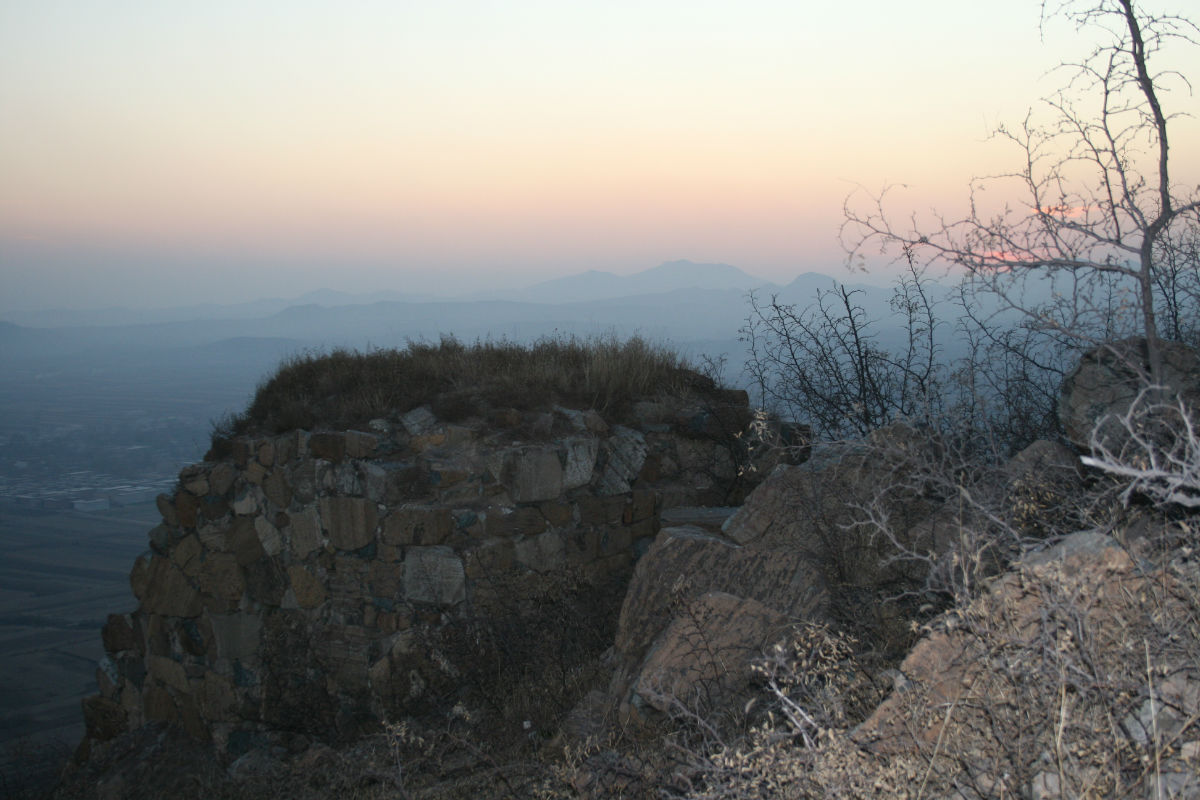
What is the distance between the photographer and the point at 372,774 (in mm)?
3381

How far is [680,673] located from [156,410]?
6570cm

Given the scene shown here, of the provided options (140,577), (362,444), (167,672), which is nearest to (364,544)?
(362,444)

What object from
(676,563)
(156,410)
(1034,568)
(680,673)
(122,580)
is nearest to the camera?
(1034,568)

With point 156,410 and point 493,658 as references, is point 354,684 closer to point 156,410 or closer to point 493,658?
point 493,658

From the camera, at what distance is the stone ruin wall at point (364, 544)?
5.12 m

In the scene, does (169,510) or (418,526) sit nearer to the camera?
(418,526)

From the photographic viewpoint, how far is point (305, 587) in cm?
542

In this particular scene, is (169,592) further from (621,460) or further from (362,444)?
(621,460)

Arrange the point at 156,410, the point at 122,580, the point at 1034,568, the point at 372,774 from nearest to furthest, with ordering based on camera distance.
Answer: the point at 1034,568 → the point at 372,774 → the point at 122,580 → the point at 156,410

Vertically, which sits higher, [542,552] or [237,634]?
[542,552]

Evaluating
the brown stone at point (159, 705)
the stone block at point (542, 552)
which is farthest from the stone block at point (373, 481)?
the brown stone at point (159, 705)

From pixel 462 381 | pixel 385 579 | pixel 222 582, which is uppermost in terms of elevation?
pixel 462 381

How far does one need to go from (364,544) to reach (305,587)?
59 centimetres

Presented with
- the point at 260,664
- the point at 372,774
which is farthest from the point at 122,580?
the point at 372,774
